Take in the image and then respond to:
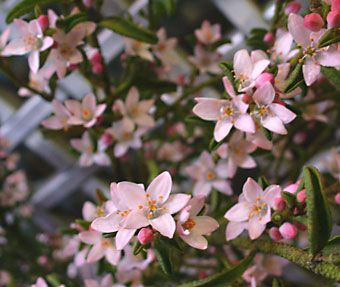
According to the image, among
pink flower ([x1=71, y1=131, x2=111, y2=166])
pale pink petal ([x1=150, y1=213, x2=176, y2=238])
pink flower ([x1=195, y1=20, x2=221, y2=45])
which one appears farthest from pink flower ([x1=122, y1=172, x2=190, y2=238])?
pink flower ([x1=195, y1=20, x2=221, y2=45])

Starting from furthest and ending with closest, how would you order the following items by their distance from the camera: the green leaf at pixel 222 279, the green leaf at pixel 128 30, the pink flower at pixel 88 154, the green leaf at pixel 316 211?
the pink flower at pixel 88 154 < the green leaf at pixel 128 30 < the green leaf at pixel 222 279 < the green leaf at pixel 316 211

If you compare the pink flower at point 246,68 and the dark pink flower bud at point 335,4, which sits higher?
the dark pink flower bud at point 335,4

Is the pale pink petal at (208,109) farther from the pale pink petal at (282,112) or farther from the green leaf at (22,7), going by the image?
the green leaf at (22,7)

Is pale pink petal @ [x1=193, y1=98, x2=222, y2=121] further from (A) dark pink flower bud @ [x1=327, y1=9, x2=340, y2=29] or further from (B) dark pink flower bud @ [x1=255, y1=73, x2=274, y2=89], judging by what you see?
(A) dark pink flower bud @ [x1=327, y1=9, x2=340, y2=29]

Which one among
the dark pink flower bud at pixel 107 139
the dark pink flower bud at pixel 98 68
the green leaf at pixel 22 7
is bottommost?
the dark pink flower bud at pixel 107 139

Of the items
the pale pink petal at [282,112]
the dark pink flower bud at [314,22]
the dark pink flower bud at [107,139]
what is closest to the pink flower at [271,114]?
the pale pink petal at [282,112]

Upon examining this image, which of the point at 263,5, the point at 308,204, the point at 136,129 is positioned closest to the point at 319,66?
the point at 308,204
